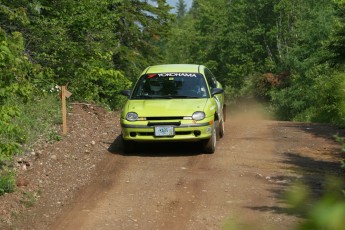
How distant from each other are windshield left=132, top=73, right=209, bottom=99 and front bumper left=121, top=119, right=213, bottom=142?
0.93m

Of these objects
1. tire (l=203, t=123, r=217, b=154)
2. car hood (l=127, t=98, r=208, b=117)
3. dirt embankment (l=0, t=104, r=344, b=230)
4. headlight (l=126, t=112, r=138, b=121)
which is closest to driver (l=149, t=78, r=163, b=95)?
car hood (l=127, t=98, r=208, b=117)

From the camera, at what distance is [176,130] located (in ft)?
34.5

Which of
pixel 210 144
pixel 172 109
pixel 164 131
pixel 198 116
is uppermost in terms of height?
pixel 172 109

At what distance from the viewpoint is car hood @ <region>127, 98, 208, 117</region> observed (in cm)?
1065

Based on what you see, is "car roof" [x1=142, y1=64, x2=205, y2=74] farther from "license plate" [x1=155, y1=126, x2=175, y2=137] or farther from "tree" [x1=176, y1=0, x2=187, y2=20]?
"tree" [x1=176, y1=0, x2=187, y2=20]

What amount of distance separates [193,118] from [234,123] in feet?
20.2

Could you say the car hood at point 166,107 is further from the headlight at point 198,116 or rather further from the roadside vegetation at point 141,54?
the roadside vegetation at point 141,54

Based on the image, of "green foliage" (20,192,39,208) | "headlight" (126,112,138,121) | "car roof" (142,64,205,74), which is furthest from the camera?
"car roof" (142,64,205,74)

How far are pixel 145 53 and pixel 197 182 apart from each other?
24.5 meters

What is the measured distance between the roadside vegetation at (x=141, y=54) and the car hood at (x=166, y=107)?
1.92 meters

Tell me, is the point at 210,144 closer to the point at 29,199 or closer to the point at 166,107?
the point at 166,107

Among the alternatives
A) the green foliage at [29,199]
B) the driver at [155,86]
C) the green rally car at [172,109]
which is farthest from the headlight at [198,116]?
the green foliage at [29,199]

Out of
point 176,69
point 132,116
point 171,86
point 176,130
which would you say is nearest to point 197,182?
point 176,130

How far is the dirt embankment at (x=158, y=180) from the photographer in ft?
23.1
